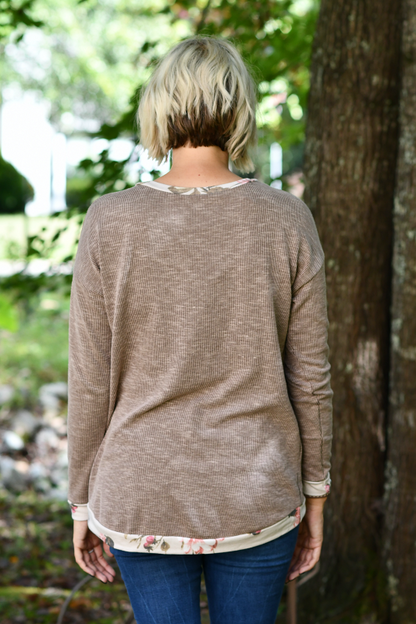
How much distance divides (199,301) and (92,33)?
15697 millimetres

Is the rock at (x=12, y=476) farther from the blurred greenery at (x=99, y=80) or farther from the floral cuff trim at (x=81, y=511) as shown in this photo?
the floral cuff trim at (x=81, y=511)

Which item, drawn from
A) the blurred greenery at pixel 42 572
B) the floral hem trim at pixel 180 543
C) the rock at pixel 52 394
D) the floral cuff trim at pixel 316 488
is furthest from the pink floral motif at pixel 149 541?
the rock at pixel 52 394

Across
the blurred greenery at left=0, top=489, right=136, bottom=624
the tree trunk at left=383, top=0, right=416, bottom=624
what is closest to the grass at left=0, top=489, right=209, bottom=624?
the blurred greenery at left=0, top=489, right=136, bottom=624

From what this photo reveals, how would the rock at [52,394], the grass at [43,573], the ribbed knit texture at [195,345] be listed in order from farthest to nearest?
1. the rock at [52,394]
2. the grass at [43,573]
3. the ribbed knit texture at [195,345]

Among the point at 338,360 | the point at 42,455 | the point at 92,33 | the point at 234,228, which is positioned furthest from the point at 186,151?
the point at 92,33

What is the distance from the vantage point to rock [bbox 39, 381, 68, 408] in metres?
5.74

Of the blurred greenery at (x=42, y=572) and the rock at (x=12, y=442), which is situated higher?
the blurred greenery at (x=42, y=572)

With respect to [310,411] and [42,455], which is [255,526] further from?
[42,455]

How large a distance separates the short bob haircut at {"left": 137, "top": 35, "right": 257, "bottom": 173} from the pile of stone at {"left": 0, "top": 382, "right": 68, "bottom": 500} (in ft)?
12.3

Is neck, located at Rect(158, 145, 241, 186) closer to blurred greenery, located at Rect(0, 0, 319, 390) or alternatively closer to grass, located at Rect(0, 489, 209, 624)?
blurred greenery, located at Rect(0, 0, 319, 390)

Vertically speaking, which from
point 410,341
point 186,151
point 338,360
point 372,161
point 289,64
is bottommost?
point 338,360

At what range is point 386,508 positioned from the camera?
7.97 ft

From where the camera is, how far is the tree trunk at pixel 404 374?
2.26m

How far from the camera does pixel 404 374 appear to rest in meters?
2.31
